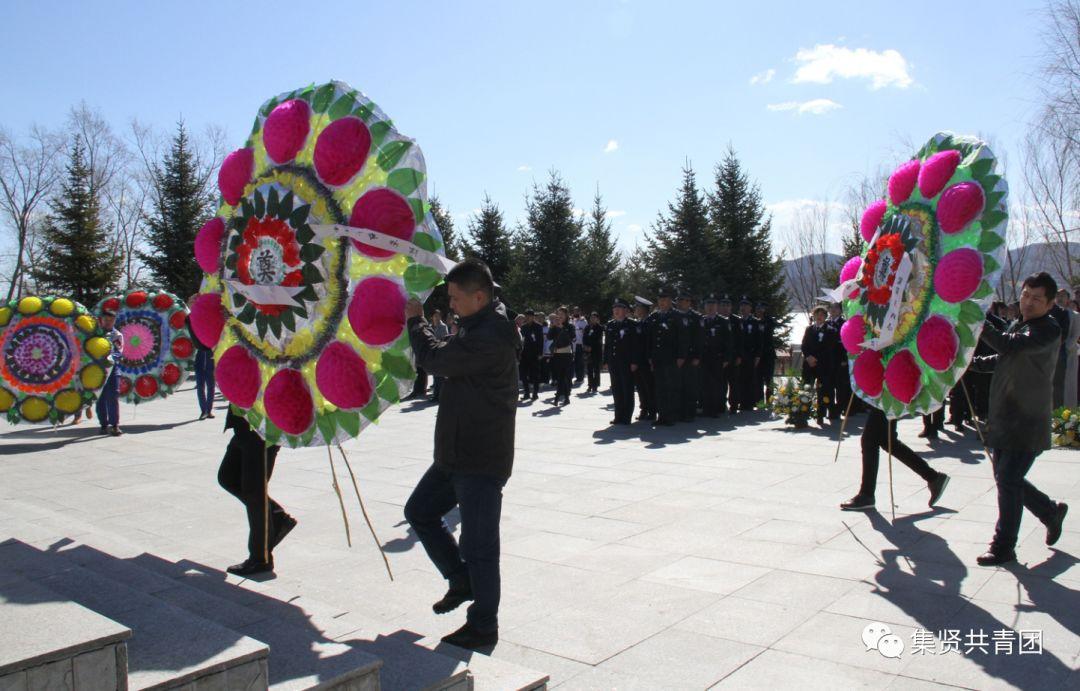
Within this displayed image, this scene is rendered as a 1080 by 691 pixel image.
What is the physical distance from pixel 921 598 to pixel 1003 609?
0.40 m

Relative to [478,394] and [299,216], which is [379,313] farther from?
[299,216]

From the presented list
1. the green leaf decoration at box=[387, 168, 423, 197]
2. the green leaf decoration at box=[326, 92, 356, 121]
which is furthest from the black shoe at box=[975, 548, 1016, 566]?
the green leaf decoration at box=[326, 92, 356, 121]

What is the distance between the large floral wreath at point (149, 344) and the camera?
12.5 meters

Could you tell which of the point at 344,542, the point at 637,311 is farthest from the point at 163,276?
the point at 344,542

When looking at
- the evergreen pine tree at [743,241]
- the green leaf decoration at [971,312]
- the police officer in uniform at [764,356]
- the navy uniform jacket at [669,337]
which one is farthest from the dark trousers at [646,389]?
the evergreen pine tree at [743,241]

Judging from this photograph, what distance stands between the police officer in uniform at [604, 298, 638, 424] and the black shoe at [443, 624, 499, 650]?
8.68 metres

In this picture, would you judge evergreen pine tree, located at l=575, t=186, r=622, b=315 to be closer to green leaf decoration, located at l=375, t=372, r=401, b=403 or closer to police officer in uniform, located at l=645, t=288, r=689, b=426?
police officer in uniform, located at l=645, t=288, r=689, b=426

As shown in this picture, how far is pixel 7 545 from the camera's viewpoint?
173 inches

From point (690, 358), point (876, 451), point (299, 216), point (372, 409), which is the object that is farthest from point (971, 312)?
point (690, 358)

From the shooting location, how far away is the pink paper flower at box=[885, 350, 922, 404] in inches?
217

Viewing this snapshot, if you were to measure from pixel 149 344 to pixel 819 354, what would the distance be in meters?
10.4

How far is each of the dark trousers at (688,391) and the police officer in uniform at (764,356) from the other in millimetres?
1721

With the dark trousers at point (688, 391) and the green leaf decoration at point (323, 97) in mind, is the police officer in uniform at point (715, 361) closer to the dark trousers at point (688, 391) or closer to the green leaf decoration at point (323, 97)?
the dark trousers at point (688, 391)

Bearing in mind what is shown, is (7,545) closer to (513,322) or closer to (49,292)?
(513,322)
